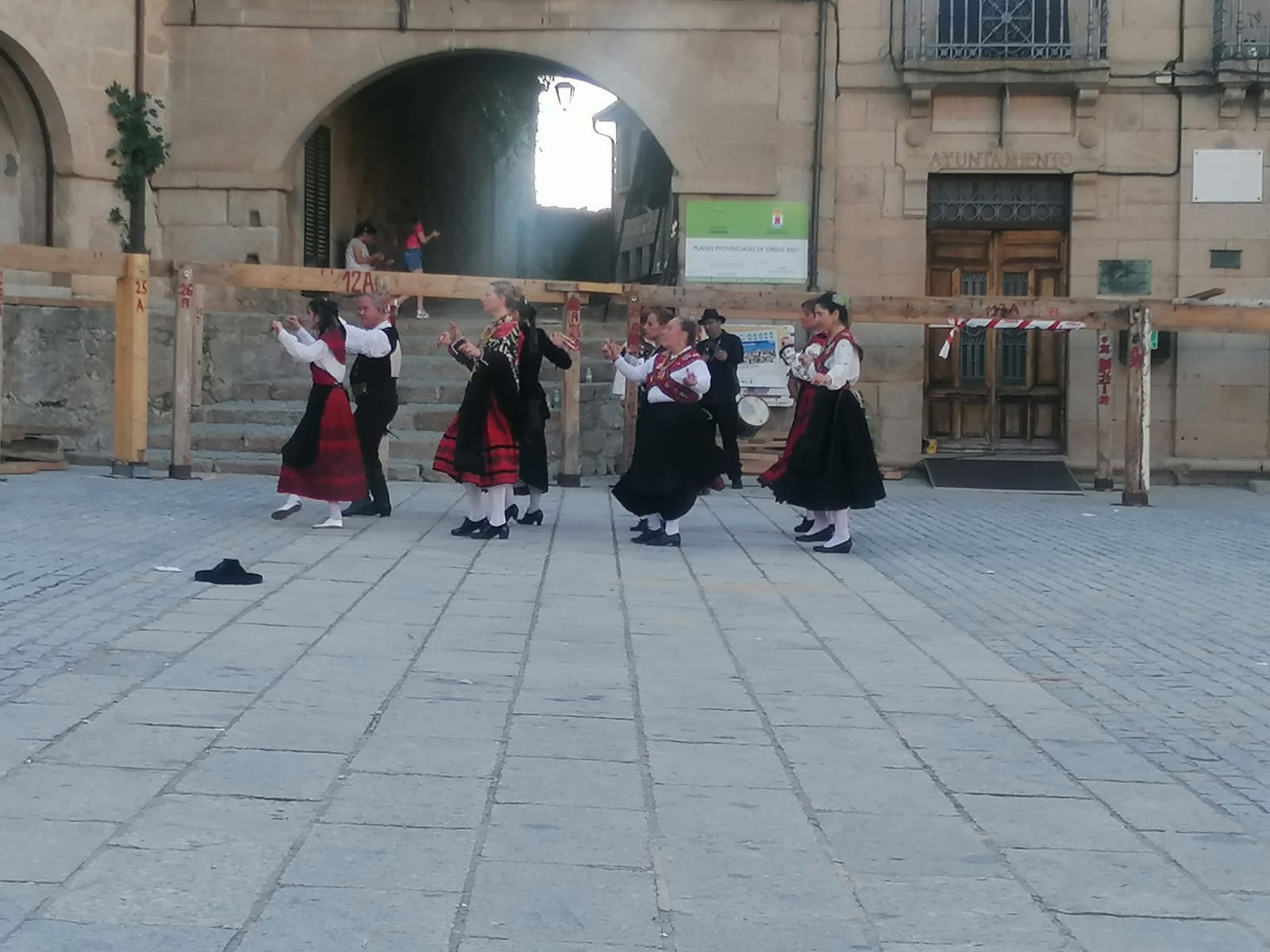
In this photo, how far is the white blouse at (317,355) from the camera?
35.8 feet

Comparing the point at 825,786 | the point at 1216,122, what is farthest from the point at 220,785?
the point at 1216,122

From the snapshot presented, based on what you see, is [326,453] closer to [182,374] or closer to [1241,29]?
[182,374]

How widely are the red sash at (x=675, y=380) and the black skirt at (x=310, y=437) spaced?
7.26ft

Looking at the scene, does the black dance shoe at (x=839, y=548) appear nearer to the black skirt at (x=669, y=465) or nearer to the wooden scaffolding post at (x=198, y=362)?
the black skirt at (x=669, y=465)

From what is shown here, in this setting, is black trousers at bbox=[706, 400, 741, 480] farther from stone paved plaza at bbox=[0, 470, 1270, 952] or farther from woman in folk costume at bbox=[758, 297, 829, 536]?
stone paved plaza at bbox=[0, 470, 1270, 952]

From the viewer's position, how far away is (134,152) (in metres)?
17.4

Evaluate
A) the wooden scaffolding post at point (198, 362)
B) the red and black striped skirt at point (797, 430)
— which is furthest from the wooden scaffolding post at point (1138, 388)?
the wooden scaffolding post at point (198, 362)

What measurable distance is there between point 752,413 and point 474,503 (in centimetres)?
660

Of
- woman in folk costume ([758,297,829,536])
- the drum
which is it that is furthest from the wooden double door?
woman in folk costume ([758,297,829,536])

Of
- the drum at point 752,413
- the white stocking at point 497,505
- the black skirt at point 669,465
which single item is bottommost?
the white stocking at point 497,505

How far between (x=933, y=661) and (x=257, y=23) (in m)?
13.2

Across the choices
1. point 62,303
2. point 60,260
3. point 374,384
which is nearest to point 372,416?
point 374,384

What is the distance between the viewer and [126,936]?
3391mm

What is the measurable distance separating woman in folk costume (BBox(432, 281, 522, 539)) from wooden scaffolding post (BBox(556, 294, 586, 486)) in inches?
151
